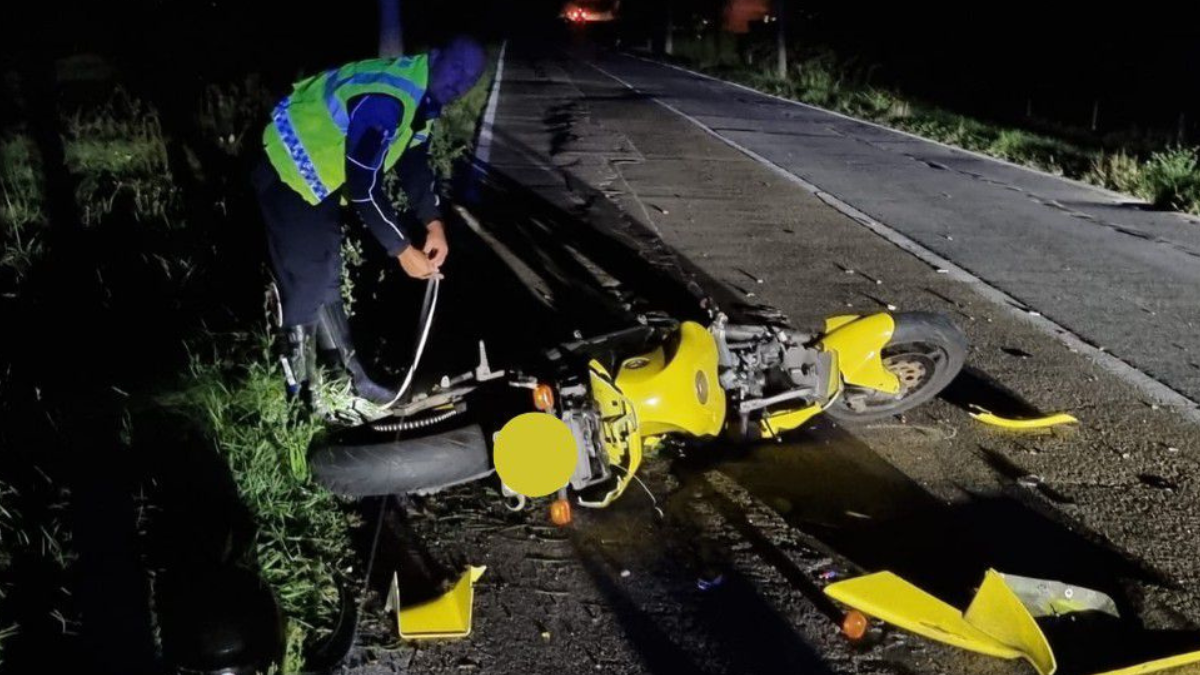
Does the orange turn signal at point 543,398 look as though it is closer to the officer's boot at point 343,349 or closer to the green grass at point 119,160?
the officer's boot at point 343,349

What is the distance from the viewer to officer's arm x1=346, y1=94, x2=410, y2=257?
3.88 m

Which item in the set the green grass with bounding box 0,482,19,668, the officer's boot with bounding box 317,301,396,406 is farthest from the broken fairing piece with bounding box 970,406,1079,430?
the green grass with bounding box 0,482,19,668

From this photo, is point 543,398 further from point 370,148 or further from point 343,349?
point 343,349

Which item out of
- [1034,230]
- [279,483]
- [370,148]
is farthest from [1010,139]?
[279,483]

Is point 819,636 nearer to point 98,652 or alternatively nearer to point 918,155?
point 98,652

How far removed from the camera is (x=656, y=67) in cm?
3419

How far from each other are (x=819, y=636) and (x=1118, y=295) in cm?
522

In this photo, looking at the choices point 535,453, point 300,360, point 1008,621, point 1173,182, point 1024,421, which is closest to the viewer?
point 1008,621

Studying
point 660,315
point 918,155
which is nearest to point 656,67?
point 918,155

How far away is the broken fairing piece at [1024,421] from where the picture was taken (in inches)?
195

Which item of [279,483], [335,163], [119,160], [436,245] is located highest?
[335,163]

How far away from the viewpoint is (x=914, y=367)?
16.3 ft

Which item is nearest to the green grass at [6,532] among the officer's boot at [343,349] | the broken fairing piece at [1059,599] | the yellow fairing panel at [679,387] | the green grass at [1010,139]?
the officer's boot at [343,349]

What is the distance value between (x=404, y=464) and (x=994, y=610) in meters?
1.98
